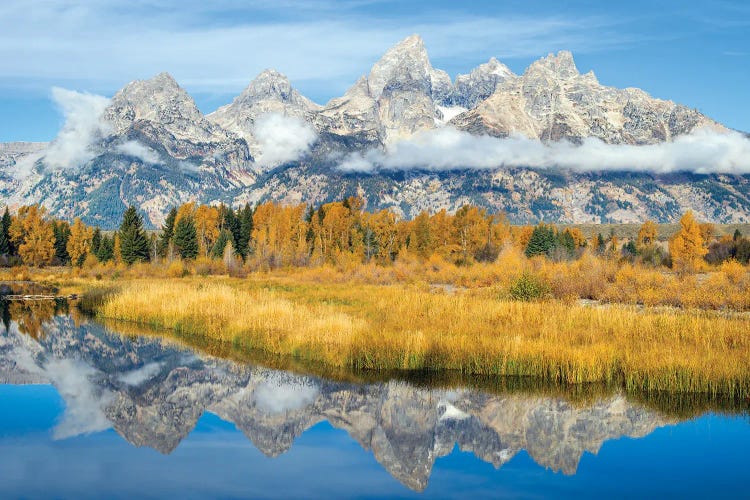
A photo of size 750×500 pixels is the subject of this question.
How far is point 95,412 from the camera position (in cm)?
2012

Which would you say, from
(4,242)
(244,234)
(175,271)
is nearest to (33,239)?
(4,242)

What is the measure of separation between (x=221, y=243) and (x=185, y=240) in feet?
21.3

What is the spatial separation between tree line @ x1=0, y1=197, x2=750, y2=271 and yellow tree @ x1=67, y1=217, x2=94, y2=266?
15 centimetres

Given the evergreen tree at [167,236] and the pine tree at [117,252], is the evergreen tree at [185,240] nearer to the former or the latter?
the evergreen tree at [167,236]

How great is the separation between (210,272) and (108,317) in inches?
1553

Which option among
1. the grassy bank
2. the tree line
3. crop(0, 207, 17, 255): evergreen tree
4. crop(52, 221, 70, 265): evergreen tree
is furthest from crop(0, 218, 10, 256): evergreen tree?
the grassy bank

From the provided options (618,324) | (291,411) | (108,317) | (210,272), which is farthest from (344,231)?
(291,411)

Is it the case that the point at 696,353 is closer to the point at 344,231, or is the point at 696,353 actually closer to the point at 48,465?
the point at 48,465

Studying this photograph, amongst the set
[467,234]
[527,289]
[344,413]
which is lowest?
[344,413]

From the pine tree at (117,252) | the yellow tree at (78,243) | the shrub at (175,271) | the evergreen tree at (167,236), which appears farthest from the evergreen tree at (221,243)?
the shrub at (175,271)

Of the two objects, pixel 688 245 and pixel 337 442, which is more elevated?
pixel 688 245

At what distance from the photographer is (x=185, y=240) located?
307 feet

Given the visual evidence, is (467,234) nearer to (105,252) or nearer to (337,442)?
(105,252)

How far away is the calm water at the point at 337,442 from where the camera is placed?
574 inches
